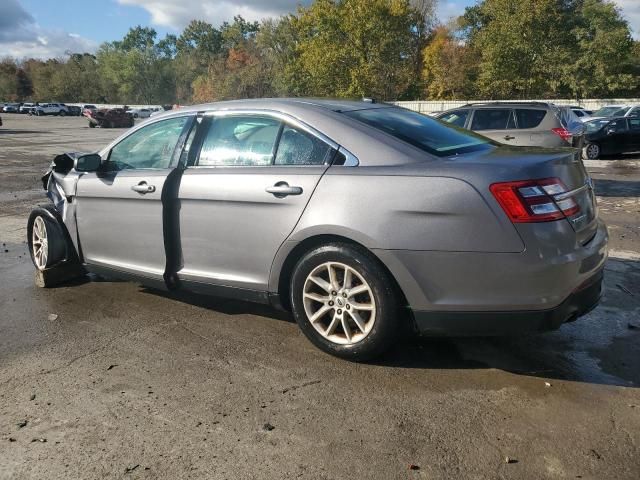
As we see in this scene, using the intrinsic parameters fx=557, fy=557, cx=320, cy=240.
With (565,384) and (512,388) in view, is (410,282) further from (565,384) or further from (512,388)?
(565,384)

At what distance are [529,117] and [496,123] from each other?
62 centimetres

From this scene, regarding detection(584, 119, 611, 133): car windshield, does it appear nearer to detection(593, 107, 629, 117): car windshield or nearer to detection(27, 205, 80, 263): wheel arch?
detection(593, 107, 629, 117): car windshield

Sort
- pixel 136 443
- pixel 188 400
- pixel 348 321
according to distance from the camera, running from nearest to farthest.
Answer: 1. pixel 136 443
2. pixel 188 400
3. pixel 348 321

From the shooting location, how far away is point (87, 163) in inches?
179

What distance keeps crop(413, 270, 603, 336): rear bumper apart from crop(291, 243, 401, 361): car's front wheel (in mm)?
212

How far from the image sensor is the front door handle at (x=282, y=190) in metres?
3.50

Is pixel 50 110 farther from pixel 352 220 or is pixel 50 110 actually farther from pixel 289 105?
pixel 352 220

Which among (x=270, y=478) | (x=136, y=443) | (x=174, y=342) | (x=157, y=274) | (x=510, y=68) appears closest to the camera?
(x=270, y=478)

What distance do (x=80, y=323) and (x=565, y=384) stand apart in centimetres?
345

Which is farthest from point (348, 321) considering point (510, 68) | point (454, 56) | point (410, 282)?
point (454, 56)

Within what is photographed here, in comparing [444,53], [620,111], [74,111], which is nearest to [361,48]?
[444,53]

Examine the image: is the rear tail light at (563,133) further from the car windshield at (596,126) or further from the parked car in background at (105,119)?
the parked car in background at (105,119)

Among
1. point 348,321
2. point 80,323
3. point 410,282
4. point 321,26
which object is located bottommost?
point 80,323

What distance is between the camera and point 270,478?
242cm
